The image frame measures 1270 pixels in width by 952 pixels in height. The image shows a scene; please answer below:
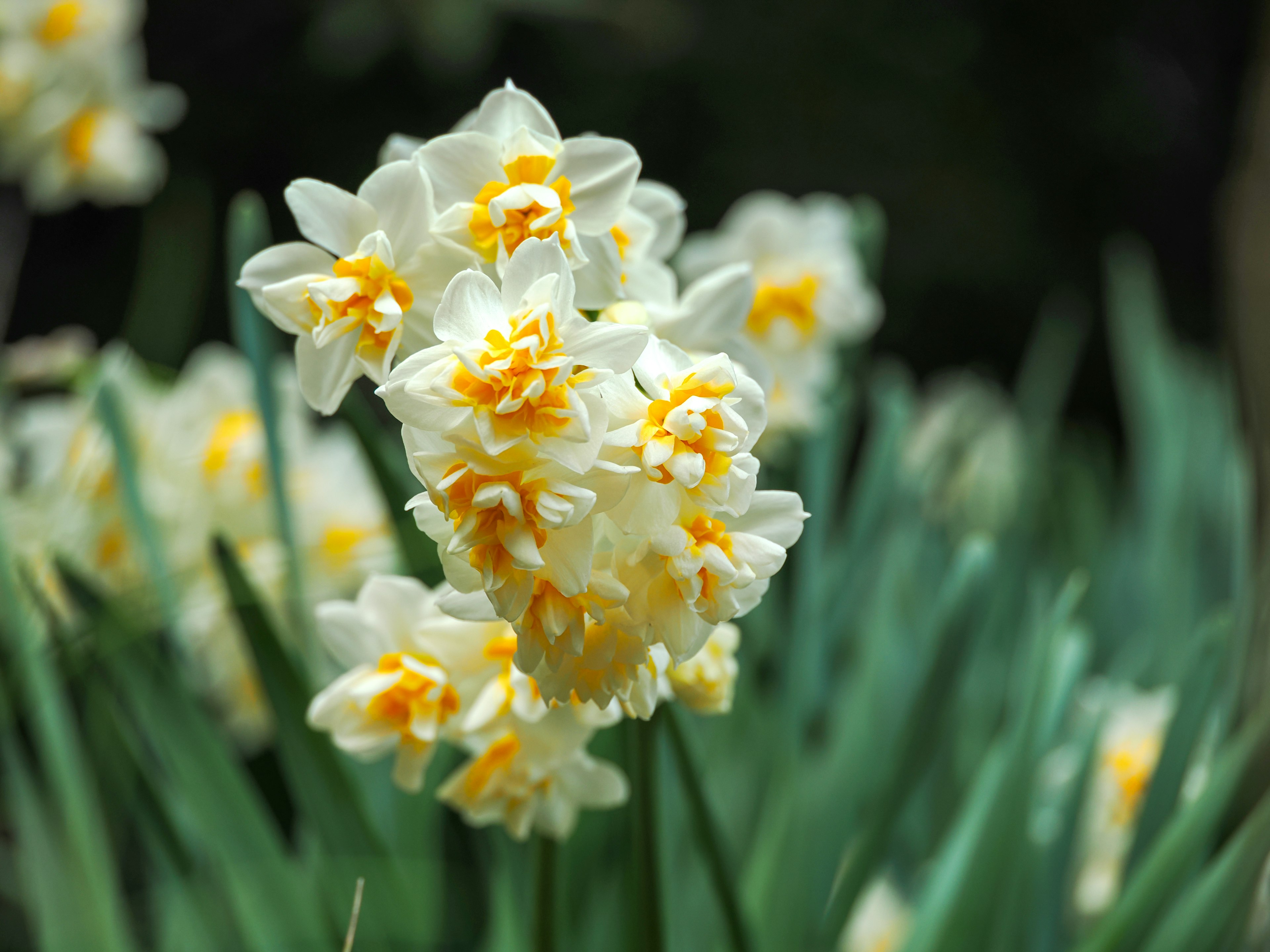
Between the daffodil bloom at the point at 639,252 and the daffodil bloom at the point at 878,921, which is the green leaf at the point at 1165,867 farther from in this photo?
the daffodil bloom at the point at 639,252

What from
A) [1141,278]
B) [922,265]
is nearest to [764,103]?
[922,265]

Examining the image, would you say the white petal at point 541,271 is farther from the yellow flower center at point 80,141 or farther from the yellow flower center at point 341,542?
the yellow flower center at point 80,141

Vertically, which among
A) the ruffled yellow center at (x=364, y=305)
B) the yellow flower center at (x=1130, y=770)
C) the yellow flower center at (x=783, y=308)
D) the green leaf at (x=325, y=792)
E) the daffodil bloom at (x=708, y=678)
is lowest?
the yellow flower center at (x=1130, y=770)

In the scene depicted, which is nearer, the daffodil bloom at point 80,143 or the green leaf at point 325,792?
the green leaf at point 325,792

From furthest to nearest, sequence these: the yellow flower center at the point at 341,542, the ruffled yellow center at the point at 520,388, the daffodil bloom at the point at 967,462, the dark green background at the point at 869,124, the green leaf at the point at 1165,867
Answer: the dark green background at the point at 869,124 < the daffodil bloom at the point at 967,462 < the yellow flower center at the point at 341,542 < the green leaf at the point at 1165,867 < the ruffled yellow center at the point at 520,388

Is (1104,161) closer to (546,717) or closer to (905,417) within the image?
(905,417)

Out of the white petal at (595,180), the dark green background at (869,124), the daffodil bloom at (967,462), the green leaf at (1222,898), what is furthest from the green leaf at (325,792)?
the dark green background at (869,124)

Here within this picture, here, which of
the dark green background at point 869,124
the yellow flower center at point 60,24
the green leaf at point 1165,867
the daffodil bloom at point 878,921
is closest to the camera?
the green leaf at point 1165,867

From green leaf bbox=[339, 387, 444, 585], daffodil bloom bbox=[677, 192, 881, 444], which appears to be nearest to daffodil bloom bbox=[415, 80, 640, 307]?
green leaf bbox=[339, 387, 444, 585]

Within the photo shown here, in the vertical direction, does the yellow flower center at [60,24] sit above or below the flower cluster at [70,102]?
above
